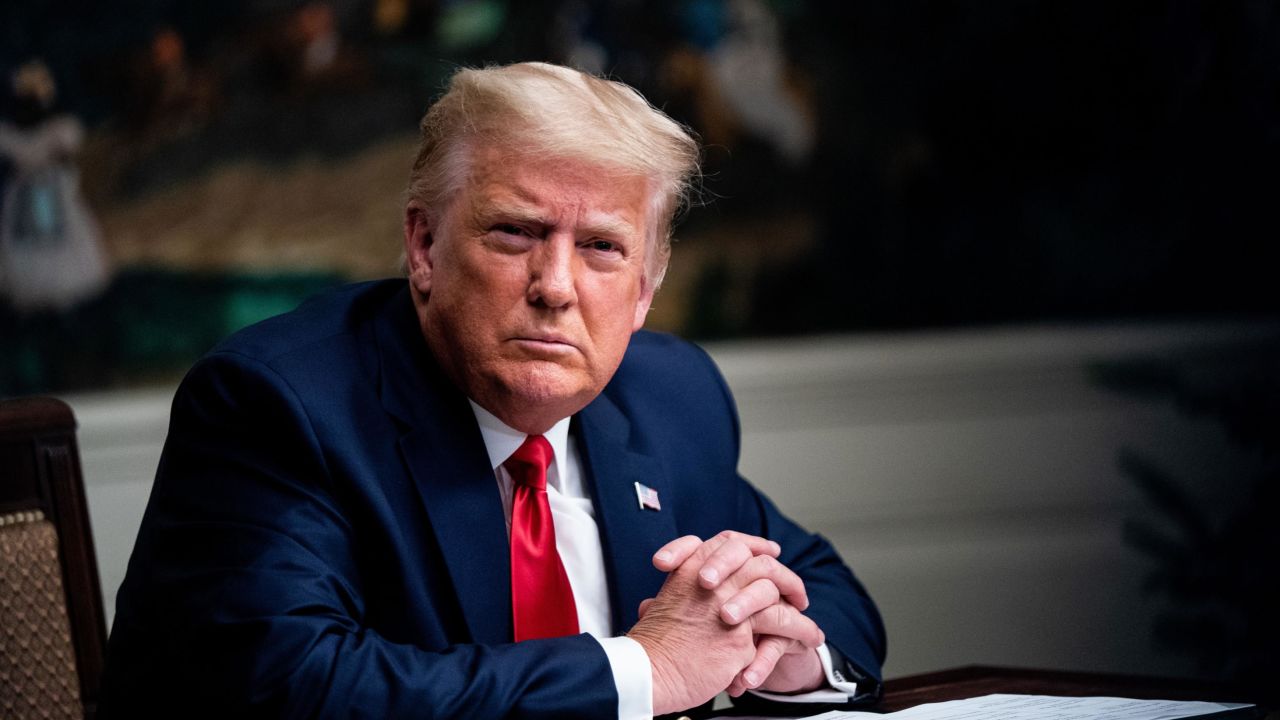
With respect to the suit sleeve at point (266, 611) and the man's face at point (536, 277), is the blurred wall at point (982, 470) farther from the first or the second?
the suit sleeve at point (266, 611)

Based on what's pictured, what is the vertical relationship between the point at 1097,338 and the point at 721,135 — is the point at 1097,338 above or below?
below

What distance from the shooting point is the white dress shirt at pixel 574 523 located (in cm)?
216

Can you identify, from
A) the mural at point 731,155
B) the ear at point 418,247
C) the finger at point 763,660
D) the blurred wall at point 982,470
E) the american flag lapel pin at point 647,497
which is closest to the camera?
the finger at point 763,660

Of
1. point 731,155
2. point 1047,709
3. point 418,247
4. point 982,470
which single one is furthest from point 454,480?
point 982,470

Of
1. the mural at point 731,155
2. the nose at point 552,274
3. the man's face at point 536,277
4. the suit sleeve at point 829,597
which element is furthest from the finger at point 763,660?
the mural at point 731,155

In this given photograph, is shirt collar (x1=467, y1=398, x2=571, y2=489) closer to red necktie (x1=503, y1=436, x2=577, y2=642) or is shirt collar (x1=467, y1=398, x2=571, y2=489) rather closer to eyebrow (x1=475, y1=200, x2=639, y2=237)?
red necktie (x1=503, y1=436, x2=577, y2=642)

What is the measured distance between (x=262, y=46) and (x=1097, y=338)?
329cm

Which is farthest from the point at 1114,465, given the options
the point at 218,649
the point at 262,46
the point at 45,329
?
the point at 218,649

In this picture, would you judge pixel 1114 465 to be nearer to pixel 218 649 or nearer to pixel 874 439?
pixel 874 439

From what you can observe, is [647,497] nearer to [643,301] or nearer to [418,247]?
[643,301]

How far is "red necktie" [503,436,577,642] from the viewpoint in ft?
6.86

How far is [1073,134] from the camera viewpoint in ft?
18.1

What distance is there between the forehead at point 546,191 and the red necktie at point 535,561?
38 cm

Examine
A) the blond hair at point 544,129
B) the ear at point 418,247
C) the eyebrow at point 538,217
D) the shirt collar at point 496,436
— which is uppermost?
the blond hair at point 544,129
